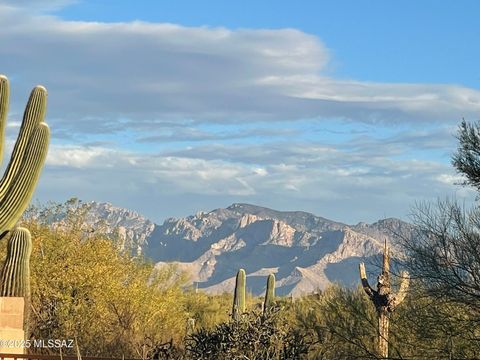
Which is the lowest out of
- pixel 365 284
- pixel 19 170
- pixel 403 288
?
pixel 403 288

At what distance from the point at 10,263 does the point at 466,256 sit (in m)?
10.4

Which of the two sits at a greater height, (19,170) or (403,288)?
(19,170)

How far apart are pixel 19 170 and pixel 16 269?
232cm

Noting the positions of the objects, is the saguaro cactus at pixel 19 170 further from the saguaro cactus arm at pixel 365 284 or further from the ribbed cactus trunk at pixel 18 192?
the saguaro cactus arm at pixel 365 284

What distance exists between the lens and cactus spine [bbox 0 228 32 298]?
75.7ft

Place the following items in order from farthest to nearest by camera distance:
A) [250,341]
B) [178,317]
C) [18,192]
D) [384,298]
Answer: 1. [178,317]
2. [384,298]
3. [18,192]
4. [250,341]

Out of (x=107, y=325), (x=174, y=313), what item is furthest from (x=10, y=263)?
(x=174, y=313)

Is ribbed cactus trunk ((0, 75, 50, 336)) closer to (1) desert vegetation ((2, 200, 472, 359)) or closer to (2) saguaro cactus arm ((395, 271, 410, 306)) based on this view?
(1) desert vegetation ((2, 200, 472, 359))

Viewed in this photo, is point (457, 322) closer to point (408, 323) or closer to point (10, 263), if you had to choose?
point (408, 323)

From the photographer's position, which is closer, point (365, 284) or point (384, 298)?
point (384, 298)

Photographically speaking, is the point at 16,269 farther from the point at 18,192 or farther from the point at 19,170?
the point at 19,170

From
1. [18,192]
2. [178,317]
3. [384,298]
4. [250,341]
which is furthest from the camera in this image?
[178,317]

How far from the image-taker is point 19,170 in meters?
23.3

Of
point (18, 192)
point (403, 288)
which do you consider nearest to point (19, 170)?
point (18, 192)
